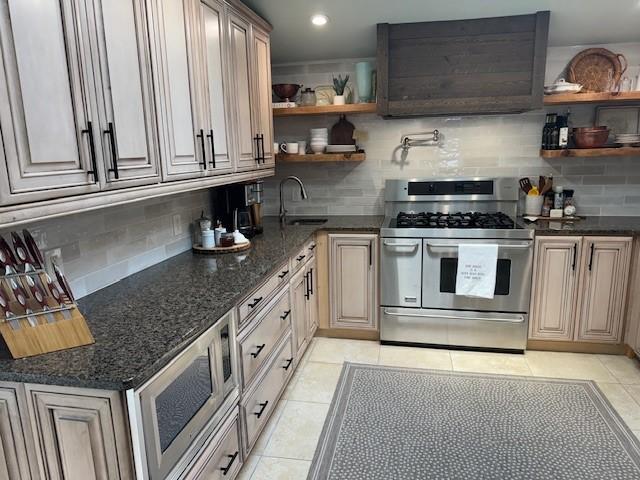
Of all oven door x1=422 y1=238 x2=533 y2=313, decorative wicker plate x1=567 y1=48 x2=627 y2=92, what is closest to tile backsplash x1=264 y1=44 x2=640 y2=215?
decorative wicker plate x1=567 y1=48 x2=627 y2=92

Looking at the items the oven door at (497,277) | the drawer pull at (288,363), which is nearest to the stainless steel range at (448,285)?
the oven door at (497,277)

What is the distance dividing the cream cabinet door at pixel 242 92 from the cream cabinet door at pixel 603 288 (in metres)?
2.30

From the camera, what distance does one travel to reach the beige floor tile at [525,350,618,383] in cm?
283

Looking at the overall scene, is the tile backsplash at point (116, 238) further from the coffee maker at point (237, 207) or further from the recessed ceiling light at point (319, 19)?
the recessed ceiling light at point (319, 19)

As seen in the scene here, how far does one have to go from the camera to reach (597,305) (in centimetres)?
302

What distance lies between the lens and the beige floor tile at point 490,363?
2918mm

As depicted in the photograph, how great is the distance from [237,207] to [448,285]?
1.56 meters

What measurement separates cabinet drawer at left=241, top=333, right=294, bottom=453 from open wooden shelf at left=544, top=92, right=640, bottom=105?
2431 mm

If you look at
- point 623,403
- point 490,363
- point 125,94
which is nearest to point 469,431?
point 490,363

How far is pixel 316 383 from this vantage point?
2.79m

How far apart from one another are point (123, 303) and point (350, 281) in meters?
1.89

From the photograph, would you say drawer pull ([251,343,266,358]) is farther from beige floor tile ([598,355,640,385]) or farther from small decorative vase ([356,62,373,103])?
beige floor tile ([598,355,640,385])

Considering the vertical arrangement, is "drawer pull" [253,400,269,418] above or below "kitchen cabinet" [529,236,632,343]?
below

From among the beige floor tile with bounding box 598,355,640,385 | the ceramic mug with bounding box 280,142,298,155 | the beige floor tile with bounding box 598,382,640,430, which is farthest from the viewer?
the ceramic mug with bounding box 280,142,298,155
